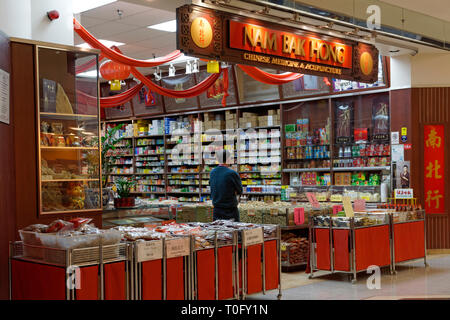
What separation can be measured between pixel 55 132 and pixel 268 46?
230 centimetres

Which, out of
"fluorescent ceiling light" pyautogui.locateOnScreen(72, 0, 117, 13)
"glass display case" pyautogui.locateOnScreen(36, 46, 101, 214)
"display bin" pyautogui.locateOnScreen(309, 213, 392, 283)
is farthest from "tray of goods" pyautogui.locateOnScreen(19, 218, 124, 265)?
"display bin" pyautogui.locateOnScreen(309, 213, 392, 283)

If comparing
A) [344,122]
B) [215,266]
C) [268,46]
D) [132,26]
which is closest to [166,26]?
[132,26]

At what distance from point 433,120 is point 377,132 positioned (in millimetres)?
988

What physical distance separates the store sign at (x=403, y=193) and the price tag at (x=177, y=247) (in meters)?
5.51

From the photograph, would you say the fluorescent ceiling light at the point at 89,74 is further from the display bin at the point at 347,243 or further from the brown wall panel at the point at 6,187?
the display bin at the point at 347,243

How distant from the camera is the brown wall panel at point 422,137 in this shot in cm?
986

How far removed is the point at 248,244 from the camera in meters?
5.66

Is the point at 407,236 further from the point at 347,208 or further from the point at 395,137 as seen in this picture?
the point at 395,137

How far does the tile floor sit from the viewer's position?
638 centimetres

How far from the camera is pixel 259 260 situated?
5793 mm

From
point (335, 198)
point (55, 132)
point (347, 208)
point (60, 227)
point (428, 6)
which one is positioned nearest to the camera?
point (60, 227)

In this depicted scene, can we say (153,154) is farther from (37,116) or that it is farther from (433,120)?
(37,116)

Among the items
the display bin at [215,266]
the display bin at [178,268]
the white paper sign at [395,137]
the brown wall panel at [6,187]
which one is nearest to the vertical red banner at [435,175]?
the white paper sign at [395,137]

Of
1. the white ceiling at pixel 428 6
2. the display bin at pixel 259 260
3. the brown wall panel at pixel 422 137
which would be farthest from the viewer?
the brown wall panel at pixel 422 137
